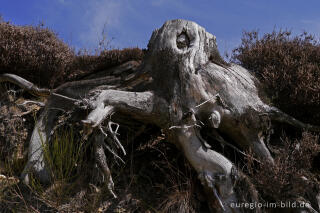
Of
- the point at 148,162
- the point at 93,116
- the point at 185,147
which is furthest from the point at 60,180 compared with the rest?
the point at 185,147

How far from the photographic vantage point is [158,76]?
5395 mm

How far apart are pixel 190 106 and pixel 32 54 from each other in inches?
187

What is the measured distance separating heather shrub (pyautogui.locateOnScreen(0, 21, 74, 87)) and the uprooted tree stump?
2.40 m

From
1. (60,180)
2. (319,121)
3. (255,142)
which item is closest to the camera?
(60,180)

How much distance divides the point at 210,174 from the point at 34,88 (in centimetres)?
440

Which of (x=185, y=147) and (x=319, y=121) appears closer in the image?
(x=185, y=147)

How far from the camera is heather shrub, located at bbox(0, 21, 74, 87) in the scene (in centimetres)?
742

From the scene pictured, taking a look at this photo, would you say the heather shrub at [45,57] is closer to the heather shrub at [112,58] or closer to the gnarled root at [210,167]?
the heather shrub at [112,58]

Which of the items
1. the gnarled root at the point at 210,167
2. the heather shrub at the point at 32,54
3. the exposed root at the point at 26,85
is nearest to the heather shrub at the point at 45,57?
the heather shrub at the point at 32,54

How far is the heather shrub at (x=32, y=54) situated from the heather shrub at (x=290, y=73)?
4849 mm

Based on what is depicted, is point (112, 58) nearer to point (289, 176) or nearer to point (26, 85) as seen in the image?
point (26, 85)

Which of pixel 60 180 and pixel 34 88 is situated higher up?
pixel 34 88

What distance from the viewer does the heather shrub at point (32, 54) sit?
7.42m

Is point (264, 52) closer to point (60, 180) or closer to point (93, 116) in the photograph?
point (93, 116)
